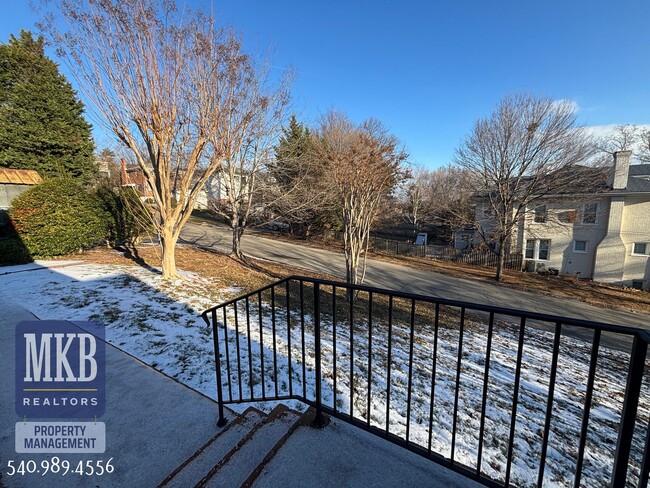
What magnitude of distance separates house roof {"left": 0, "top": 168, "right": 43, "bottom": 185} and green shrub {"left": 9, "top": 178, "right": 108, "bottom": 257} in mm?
2775

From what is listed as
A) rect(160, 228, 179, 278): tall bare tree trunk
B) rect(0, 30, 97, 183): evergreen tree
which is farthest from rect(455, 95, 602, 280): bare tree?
rect(0, 30, 97, 183): evergreen tree

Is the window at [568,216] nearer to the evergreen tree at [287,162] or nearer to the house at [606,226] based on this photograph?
the house at [606,226]

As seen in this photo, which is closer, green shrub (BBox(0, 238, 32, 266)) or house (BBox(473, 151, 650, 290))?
green shrub (BBox(0, 238, 32, 266))

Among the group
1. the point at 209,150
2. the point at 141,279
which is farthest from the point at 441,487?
the point at 209,150

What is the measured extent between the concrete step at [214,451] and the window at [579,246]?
66.3 ft

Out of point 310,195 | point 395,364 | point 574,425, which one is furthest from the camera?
point 310,195

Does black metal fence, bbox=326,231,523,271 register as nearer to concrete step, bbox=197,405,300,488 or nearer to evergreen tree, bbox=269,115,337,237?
evergreen tree, bbox=269,115,337,237

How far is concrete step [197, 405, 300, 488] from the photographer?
1.68 metres

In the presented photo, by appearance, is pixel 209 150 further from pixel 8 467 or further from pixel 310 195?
pixel 8 467

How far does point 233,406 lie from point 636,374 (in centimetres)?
274

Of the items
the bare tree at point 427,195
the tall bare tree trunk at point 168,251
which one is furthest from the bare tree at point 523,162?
the tall bare tree trunk at point 168,251


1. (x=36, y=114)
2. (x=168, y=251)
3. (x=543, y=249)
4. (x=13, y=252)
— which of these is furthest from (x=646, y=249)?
(x=36, y=114)

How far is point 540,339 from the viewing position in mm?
7027

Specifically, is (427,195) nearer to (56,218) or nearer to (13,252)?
(56,218)
